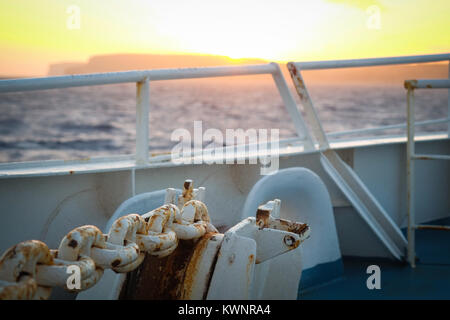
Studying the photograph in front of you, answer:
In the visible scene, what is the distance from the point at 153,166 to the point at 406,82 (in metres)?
1.44

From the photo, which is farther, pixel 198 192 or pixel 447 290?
pixel 447 290

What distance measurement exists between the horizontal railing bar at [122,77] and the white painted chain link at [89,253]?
0.89m

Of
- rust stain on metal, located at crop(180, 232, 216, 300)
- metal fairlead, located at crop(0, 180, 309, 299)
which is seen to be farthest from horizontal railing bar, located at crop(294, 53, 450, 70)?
rust stain on metal, located at crop(180, 232, 216, 300)

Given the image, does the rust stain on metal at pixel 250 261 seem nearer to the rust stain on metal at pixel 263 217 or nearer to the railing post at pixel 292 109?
the rust stain on metal at pixel 263 217

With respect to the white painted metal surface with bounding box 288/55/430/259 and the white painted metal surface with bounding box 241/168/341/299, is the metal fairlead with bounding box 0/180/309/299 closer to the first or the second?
the white painted metal surface with bounding box 241/168/341/299

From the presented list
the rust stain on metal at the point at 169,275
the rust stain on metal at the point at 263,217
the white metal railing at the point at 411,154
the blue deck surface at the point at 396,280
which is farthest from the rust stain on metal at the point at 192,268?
the white metal railing at the point at 411,154

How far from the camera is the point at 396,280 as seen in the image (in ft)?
8.29

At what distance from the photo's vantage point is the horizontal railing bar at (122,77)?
68.1 inches

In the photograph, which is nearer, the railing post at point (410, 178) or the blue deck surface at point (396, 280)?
the blue deck surface at point (396, 280)

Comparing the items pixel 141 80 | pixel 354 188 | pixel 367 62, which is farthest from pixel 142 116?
pixel 367 62

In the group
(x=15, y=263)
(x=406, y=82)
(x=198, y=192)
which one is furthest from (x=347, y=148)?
(x=15, y=263)

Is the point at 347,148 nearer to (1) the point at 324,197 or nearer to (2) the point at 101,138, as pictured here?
(1) the point at 324,197

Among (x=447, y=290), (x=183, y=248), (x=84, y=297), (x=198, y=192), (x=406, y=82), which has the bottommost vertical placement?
(x=447, y=290)

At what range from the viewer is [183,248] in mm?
1261
